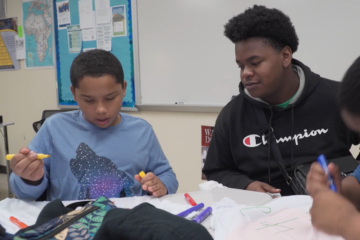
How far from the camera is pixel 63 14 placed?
319 centimetres

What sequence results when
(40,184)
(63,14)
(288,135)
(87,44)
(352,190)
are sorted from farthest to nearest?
(63,14) < (87,44) < (288,135) < (40,184) < (352,190)

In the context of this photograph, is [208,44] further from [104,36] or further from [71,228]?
[71,228]

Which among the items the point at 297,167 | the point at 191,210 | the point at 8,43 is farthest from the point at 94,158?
A: the point at 8,43

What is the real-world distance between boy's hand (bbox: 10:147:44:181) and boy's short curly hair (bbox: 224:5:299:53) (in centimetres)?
89

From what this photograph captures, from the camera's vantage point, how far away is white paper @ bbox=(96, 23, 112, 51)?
291cm

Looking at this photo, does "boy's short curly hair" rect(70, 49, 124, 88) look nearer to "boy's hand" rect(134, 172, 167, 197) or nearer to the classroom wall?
"boy's hand" rect(134, 172, 167, 197)

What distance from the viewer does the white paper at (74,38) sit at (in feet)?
10.2

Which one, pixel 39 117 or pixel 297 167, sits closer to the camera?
pixel 297 167

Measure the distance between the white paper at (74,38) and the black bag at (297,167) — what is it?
2.24 metres

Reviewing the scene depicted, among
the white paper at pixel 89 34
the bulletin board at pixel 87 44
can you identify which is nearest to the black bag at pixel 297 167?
the bulletin board at pixel 87 44

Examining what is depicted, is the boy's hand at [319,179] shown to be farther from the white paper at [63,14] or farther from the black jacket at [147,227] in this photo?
the white paper at [63,14]

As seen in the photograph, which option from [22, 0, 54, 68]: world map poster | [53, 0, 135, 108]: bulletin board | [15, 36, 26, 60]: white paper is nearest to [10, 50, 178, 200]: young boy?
[53, 0, 135, 108]: bulletin board

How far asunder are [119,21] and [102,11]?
8.6 inches

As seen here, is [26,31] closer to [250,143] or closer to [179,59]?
[179,59]
